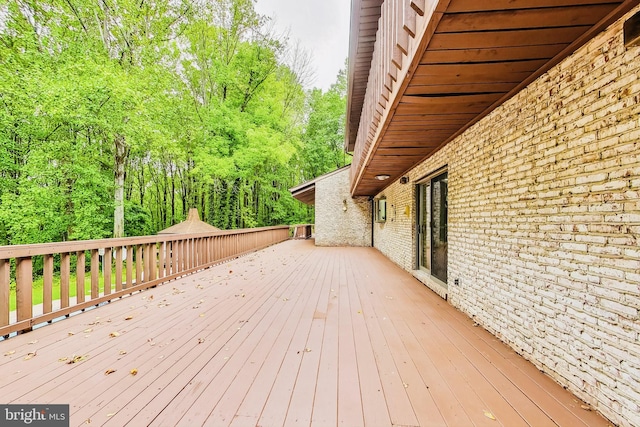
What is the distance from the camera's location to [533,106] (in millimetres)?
2324

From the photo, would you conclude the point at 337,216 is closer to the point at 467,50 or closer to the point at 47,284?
the point at 47,284

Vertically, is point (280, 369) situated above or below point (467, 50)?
below

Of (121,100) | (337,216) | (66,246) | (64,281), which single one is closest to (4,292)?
(64,281)

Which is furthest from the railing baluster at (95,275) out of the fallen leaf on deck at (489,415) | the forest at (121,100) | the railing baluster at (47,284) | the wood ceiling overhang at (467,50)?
the forest at (121,100)

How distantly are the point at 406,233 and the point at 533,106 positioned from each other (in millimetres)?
4537

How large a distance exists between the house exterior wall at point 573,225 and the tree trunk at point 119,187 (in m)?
12.3

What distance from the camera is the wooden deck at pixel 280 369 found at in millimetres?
1658

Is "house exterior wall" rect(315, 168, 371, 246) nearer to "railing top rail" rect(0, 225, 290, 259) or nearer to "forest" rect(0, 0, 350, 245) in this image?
"forest" rect(0, 0, 350, 245)

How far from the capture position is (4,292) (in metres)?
2.60

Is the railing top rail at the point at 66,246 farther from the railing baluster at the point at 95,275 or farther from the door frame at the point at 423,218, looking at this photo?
the door frame at the point at 423,218

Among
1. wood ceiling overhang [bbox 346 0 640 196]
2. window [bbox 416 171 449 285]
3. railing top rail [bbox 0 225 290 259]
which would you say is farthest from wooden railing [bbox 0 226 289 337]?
window [bbox 416 171 449 285]

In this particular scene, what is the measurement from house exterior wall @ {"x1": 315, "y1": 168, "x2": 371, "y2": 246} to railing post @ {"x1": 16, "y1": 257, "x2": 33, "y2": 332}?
32.0 ft

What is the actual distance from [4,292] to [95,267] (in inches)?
37.6

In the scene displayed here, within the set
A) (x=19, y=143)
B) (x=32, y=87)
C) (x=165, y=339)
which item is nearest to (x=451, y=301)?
(x=165, y=339)
